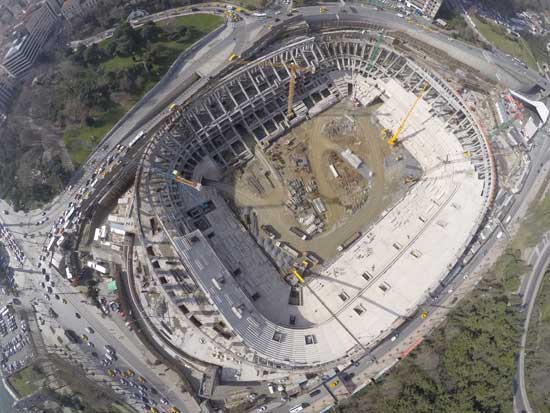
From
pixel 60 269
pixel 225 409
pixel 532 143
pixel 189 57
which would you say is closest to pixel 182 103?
pixel 189 57

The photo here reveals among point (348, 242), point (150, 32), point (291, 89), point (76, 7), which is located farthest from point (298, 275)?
point (76, 7)

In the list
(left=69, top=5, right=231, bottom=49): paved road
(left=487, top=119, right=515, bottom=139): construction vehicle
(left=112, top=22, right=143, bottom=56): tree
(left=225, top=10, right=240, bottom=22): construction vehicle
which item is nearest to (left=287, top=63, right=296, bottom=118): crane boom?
(left=225, top=10, right=240, bottom=22): construction vehicle

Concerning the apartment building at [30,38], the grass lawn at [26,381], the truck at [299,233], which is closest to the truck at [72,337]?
the grass lawn at [26,381]

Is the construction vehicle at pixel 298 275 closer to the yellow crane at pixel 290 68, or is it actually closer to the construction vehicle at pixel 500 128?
the yellow crane at pixel 290 68

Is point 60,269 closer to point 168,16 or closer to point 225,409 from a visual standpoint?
point 225,409

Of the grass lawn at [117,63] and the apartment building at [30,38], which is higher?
the apartment building at [30,38]

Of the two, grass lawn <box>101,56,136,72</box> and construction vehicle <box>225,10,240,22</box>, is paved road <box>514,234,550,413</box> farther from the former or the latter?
grass lawn <box>101,56,136,72</box>

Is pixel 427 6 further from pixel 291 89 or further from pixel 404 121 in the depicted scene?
pixel 291 89

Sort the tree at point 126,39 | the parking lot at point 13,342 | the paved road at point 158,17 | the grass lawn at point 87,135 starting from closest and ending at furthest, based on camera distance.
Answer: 1. the parking lot at point 13,342
2. the grass lawn at point 87,135
3. the tree at point 126,39
4. the paved road at point 158,17
